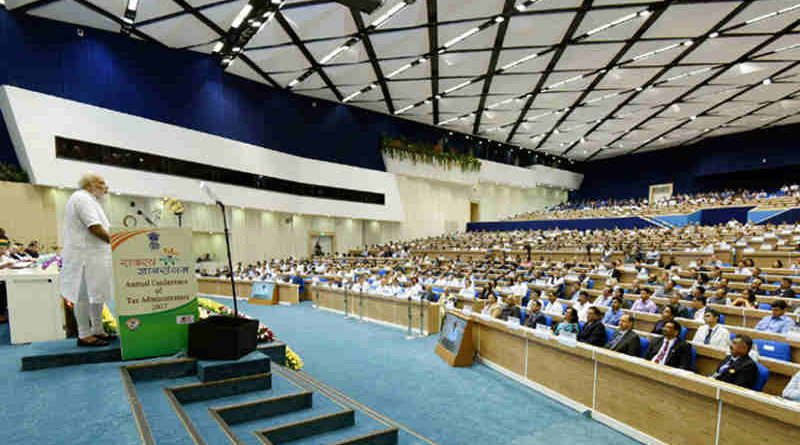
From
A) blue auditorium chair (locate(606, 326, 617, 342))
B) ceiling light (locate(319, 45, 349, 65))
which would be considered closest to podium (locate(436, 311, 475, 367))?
blue auditorium chair (locate(606, 326, 617, 342))

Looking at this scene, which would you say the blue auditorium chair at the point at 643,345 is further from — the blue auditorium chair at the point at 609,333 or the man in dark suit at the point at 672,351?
the blue auditorium chair at the point at 609,333

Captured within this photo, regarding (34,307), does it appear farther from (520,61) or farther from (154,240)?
(520,61)

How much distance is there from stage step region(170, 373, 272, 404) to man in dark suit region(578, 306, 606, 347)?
3.81 meters

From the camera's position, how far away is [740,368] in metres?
3.37

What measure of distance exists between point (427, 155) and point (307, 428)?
72.0ft

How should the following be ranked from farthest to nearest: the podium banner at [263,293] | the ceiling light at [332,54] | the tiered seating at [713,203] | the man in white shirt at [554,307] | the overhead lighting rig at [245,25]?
the tiered seating at [713,203], the ceiling light at [332,54], the podium banner at [263,293], the overhead lighting rig at [245,25], the man in white shirt at [554,307]

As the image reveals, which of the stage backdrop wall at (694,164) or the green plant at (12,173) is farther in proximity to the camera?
the stage backdrop wall at (694,164)

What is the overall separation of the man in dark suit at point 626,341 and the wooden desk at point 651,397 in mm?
400

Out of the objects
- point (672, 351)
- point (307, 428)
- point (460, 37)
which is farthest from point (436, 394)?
point (460, 37)

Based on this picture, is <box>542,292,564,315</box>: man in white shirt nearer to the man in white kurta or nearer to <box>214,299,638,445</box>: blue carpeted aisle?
<box>214,299,638,445</box>: blue carpeted aisle

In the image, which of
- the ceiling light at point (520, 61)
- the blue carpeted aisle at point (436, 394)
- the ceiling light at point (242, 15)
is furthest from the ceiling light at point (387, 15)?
the blue carpeted aisle at point (436, 394)

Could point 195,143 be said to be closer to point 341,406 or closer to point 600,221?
point 341,406

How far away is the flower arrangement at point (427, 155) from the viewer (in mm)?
22609

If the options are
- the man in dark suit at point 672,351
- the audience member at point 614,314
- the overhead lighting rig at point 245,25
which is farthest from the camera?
the overhead lighting rig at point 245,25
